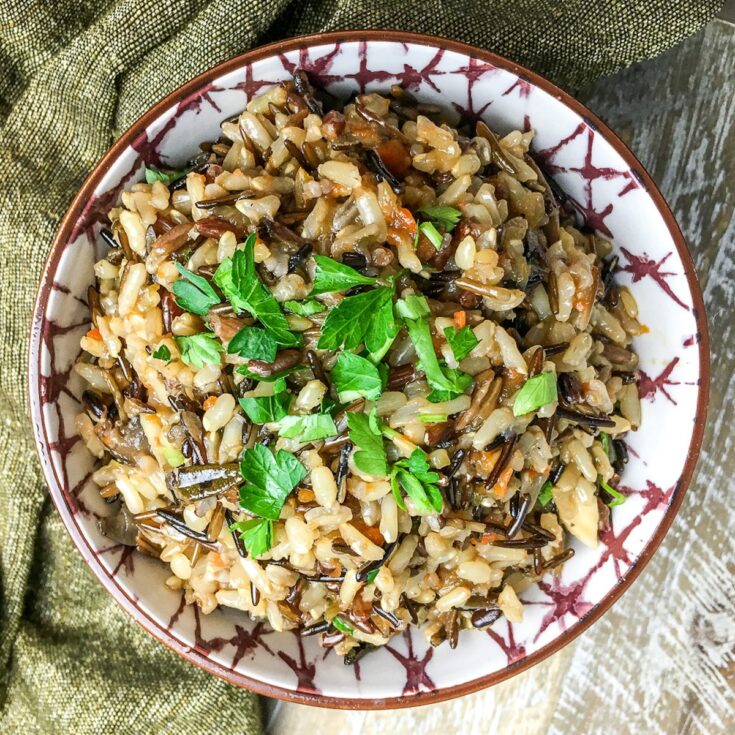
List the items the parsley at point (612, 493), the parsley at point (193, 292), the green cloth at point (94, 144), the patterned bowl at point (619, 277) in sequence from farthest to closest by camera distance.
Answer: the green cloth at point (94, 144)
the parsley at point (612, 493)
the patterned bowl at point (619, 277)
the parsley at point (193, 292)

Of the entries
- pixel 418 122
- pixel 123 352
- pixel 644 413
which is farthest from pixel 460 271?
pixel 123 352

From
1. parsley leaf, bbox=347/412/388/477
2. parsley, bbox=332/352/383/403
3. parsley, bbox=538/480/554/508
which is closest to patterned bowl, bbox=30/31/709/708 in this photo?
parsley, bbox=538/480/554/508

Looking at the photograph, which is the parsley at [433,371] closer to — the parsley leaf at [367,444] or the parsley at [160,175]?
the parsley leaf at [367,444]

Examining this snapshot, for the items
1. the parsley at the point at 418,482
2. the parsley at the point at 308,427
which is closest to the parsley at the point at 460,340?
the parsley at the point at 418,482

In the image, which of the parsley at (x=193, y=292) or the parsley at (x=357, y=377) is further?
the parsley at (x=193, y=292)

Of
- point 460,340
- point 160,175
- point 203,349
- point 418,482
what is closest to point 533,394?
point 460,340

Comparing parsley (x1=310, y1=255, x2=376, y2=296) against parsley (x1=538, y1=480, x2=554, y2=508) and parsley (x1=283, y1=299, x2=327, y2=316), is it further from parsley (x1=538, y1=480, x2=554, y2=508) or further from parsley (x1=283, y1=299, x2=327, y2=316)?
parsley (x1=538, y1=480, x2=554, y2=508)

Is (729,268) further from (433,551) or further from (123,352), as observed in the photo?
(123,352)
